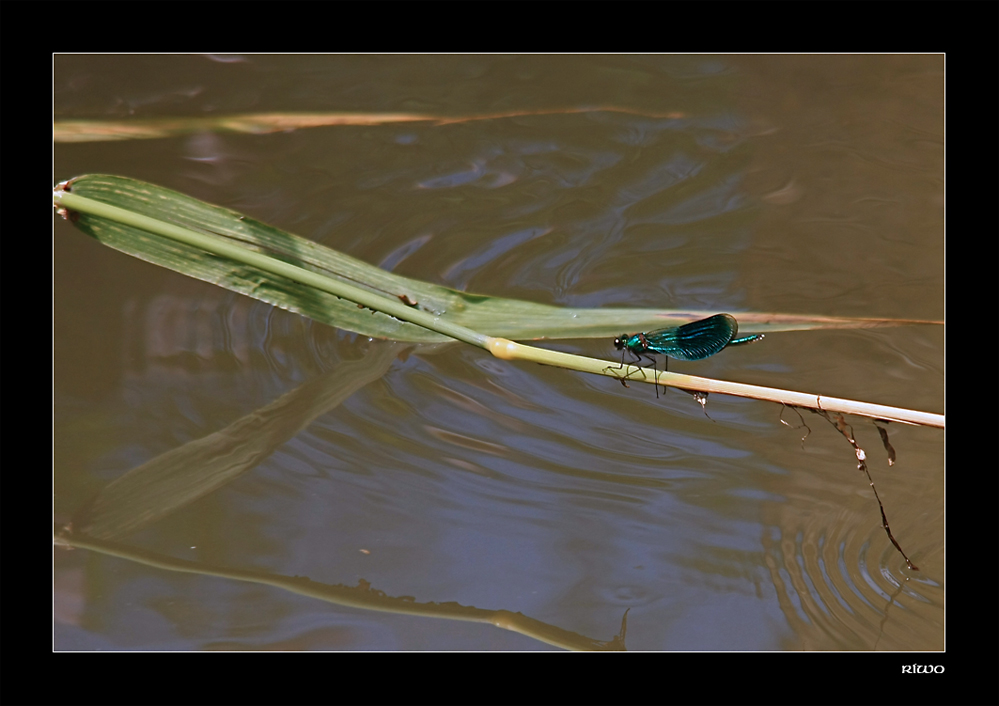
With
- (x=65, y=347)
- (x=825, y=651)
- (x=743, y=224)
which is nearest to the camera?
(x=825, y=651)

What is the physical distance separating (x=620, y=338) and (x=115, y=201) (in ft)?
3.55

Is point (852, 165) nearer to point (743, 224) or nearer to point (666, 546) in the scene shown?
point (743, 224)

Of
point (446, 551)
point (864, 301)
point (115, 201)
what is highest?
point (115, 201)

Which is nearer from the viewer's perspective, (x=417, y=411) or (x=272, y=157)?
(x=417, y=411)

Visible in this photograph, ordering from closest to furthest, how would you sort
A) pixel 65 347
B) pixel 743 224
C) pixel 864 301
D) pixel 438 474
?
1. pixel 438 474
2. pixel 65 347
3. pixel 864 301
4. pixel 743 224

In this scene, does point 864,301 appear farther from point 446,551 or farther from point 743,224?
point 446,551

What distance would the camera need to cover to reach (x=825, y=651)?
134 centimetres

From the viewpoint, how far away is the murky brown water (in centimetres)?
139

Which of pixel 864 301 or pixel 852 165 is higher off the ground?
pixel 852 165

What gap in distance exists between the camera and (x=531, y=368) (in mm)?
1710

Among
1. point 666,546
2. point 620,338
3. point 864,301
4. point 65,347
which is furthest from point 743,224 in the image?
point 65,347

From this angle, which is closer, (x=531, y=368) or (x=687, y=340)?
(x=687, y=340)

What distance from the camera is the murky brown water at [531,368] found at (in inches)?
54.6

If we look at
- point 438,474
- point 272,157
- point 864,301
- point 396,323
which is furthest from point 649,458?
point 272,157
